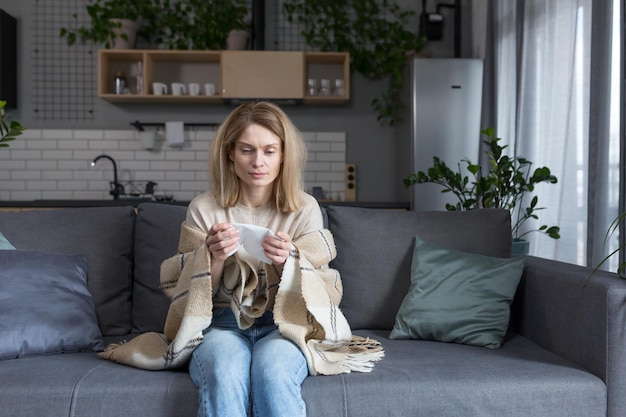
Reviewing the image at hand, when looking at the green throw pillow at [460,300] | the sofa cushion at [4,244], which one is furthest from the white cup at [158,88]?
the green throw pillow at [460,300]

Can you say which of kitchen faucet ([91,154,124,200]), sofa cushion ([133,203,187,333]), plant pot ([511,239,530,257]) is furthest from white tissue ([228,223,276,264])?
kitchen faucet ([91,154,124,200])

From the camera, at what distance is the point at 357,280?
217 centimetres

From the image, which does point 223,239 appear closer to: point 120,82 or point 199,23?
point 120,82

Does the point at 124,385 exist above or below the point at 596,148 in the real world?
below

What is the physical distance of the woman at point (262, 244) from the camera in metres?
1.49

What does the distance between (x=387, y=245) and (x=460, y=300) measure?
324mm

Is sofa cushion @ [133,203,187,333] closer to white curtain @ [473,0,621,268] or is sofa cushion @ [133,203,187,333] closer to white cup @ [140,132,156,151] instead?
white curtain @ [473,0,621,268]

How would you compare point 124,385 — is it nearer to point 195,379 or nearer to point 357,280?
point 195,379

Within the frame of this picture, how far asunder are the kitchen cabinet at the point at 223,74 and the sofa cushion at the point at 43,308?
2878mm

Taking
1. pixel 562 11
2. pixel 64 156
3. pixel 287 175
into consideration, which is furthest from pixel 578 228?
pixel 64 156

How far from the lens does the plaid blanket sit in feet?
5.50

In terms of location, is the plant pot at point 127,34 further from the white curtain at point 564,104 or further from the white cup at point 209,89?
the white curtain at point 564,104

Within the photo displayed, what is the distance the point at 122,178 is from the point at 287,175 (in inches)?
135

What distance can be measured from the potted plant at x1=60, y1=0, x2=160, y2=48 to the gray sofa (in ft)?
9.68
